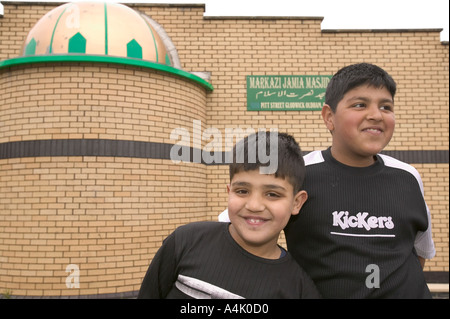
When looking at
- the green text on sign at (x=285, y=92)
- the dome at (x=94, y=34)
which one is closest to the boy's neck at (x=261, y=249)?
the dome at (x=94, y=34)

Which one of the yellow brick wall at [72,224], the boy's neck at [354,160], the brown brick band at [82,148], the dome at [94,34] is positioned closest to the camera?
the boy's neck at [354,160]

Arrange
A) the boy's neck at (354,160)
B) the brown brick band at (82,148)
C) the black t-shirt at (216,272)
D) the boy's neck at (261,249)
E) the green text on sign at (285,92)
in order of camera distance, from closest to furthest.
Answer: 1. the black t-shirt at (216,272)
2. the boy's neck at (261,249)
3. the boy's neck at (354,160)
4. the brown brick band at (82,148)
5. the green text on sign at (285,92)

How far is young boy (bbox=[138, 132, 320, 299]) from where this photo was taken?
4.32ft

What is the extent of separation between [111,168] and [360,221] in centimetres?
381

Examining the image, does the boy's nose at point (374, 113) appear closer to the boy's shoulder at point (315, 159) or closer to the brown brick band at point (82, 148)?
the boy's shoulder at point (315, 159)

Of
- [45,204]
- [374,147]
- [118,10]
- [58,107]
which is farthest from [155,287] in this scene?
[118,10]

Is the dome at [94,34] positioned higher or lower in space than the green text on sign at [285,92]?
higher

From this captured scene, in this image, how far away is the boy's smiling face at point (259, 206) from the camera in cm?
133

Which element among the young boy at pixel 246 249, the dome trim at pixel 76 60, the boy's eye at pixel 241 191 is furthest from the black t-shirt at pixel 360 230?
the dome trim at pixel 76 60

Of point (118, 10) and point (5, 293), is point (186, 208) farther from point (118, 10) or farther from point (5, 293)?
point (118, 10)

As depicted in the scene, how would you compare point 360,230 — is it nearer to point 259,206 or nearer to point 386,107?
point 259,206

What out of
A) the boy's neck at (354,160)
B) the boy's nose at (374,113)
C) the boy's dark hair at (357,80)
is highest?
the boy's dark hair at (357,80)

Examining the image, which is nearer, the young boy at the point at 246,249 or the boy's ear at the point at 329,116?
the young boy at the point at 246,249
